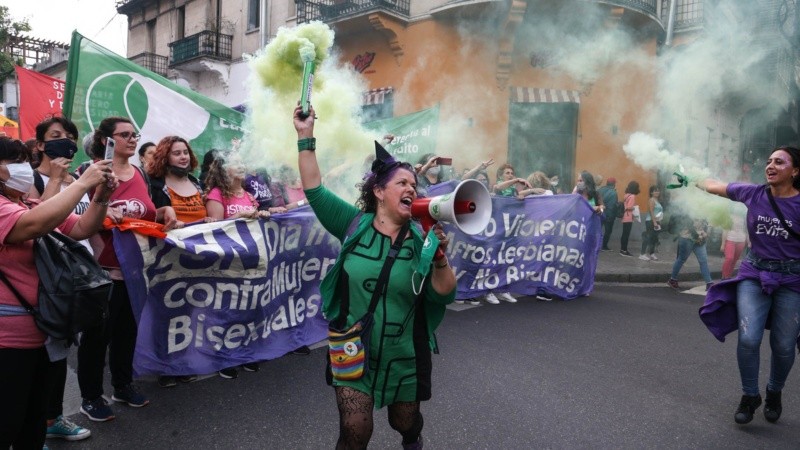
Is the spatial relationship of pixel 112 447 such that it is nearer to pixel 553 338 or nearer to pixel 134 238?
pixel 134 238

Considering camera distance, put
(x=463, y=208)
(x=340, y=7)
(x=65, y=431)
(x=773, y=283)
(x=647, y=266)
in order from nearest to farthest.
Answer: (x=463, y=208) < (x=65, y=431) < (x=773, y=283) < (x=647, y=266) < (x=340, y=7)

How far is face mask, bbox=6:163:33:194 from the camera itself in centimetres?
224

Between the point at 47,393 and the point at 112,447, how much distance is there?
84cm

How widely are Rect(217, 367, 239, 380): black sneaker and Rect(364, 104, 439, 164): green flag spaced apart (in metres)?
4.75

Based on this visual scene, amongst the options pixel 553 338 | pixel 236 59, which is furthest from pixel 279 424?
pixel 236 59

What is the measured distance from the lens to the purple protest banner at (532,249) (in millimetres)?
6848

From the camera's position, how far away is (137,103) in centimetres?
612

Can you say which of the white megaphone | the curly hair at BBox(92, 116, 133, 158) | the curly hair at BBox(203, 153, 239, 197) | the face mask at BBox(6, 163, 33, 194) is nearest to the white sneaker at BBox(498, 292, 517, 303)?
the curly hair at BBox(203, 153, 239, 197)

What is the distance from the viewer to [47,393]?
2422mm

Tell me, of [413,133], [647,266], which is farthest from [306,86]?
[647,266]

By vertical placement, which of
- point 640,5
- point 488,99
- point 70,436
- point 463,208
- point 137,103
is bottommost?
point 70,436

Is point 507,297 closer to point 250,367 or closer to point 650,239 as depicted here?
point 250,367

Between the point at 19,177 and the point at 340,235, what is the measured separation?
1.34 m

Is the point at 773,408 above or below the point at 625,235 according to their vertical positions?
below
